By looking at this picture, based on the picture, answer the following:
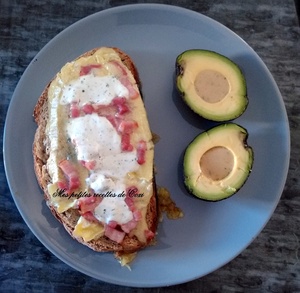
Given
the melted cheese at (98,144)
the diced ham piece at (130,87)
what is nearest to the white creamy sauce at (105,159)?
the melted cheese at (98,144)

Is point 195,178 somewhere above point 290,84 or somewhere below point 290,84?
below

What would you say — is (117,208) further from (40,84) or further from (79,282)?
(40,84)

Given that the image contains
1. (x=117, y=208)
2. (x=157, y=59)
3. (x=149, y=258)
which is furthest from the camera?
(x=157, y=59)

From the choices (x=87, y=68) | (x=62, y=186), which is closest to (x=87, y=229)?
(x=62, y=186)

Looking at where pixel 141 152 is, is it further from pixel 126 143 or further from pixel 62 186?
pixel 62 186

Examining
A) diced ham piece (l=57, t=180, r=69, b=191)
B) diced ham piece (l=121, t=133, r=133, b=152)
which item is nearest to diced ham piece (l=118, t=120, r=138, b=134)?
diced ham piece (l=121, t=133, r=133, b=152)

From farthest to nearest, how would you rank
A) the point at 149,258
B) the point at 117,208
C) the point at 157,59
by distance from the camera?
1. the point at 157,59
2. the point at 149,258
3. the point at 117,208

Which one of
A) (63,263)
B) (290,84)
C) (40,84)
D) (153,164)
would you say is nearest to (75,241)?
(63,263)
